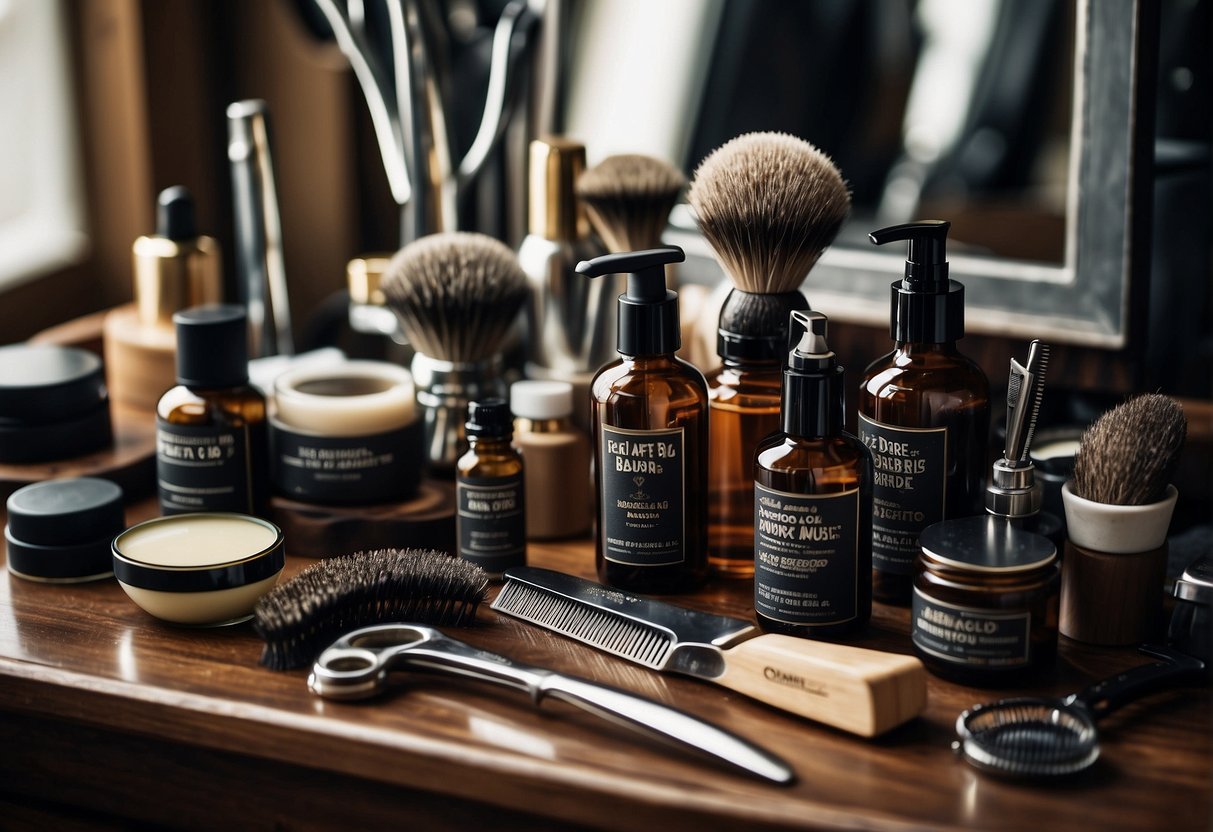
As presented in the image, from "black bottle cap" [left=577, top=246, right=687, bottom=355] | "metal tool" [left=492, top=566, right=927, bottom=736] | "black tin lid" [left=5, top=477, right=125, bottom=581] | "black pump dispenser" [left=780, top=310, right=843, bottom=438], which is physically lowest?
"metal tool" [left=492, top=566, right=927, bottom=736]

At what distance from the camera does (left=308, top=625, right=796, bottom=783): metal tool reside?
532mm

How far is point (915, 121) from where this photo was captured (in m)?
1.10

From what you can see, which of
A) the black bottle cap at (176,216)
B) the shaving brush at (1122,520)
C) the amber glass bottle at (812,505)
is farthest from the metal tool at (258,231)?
the shaving brush at (1122,520)

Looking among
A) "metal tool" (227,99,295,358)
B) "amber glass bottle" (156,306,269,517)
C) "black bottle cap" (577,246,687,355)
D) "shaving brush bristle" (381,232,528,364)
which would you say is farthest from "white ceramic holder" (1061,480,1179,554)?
"metal tool" (227,99,295,358)

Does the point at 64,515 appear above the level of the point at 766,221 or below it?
below

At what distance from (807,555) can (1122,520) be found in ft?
0.47

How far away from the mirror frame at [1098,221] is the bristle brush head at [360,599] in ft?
1.21

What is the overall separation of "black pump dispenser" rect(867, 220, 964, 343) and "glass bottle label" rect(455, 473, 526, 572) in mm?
219

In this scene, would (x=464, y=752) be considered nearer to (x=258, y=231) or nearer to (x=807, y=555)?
(x=807, y=555)

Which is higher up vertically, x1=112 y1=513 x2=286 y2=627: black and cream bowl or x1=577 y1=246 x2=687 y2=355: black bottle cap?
x1=577 y1=246 x2=687 y2=355: black bottle cap

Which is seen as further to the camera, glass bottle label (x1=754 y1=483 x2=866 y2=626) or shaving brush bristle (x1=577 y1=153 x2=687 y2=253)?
shaving brush bristle (x1=577 y1=153 x2=687 y2=253)

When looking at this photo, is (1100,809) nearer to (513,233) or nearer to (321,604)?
(321,604)

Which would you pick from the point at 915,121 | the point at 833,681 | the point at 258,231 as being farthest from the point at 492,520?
the point at 915,121

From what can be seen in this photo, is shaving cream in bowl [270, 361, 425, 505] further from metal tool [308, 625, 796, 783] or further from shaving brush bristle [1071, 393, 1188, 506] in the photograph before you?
shaving brush bristle [1071, 393, 1188, 506]
